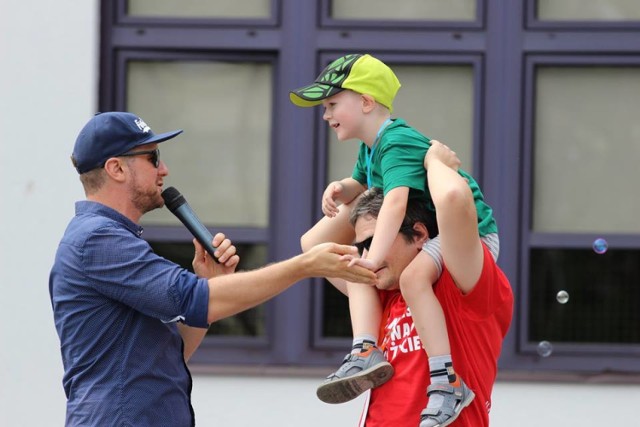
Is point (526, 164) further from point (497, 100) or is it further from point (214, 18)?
point (214, 18)

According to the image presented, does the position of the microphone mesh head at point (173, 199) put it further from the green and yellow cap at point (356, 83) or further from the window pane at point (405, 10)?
the window pane at point (405, 10)

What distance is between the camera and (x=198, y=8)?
6535mm

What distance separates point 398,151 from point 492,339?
63 centimetres

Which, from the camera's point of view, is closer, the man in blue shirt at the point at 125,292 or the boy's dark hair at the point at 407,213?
the man in blue shirt at the point at 125,292

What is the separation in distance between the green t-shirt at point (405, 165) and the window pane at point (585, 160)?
7.89ft

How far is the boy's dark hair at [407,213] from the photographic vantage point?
3.97 meters

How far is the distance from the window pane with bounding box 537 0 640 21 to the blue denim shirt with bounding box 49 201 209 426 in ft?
10.7

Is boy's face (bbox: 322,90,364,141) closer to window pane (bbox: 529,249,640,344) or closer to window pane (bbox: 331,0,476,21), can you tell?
window pane (bbox: 331,0,476,21)

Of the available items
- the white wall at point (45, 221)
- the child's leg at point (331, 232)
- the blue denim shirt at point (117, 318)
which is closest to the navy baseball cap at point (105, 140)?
the blue denim shirt at point (117, 318)

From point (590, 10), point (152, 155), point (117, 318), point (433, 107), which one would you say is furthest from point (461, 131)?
point (117, 318)

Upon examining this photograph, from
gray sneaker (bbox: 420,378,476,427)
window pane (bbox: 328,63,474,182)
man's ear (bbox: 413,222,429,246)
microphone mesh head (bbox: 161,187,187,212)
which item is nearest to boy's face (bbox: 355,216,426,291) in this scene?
man's ear (bbox: 413,222,429,246)

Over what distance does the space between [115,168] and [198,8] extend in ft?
9.22

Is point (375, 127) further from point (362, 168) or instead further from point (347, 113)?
point (362, 168)

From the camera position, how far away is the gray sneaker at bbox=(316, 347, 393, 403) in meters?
3.83
